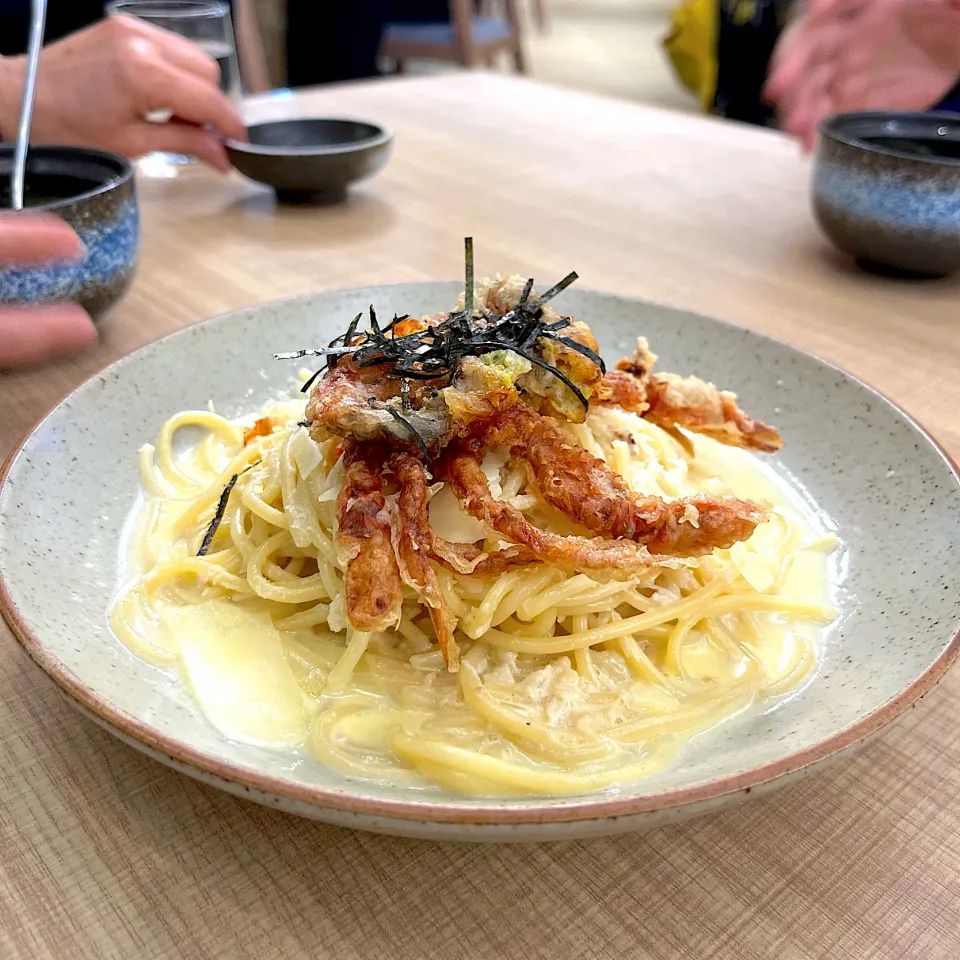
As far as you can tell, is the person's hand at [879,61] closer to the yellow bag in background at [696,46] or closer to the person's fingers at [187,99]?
the person's fingers at [187,99]

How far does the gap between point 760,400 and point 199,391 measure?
1.29m

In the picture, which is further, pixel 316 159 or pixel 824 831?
pixel 316 159

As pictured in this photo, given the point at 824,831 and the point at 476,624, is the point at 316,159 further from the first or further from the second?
the point at 824,831

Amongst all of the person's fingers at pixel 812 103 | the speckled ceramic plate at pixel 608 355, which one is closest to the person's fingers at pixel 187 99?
the speckled ceramic plate at pixel 608 355

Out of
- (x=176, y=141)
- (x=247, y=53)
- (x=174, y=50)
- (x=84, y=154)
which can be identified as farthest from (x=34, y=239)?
(x=247, y=53)

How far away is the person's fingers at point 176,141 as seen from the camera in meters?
3.23

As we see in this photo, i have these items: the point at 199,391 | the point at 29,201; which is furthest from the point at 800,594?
the point at 29,201

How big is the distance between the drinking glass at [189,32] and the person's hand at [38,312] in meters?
1.66

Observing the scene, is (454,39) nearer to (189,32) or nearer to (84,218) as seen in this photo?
(189,32)

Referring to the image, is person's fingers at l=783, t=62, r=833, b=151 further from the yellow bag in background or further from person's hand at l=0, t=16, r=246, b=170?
the yellow bag in background

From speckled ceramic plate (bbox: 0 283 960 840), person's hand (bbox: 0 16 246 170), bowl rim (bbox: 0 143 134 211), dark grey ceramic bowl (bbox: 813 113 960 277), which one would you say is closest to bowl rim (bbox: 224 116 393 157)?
person's hand (bbox: 0 16 246 170)

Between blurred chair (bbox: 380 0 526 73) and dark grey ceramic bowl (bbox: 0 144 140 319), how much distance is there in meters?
7.84

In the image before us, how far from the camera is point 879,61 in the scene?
3920 millimetres

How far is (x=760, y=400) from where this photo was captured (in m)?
2.08
